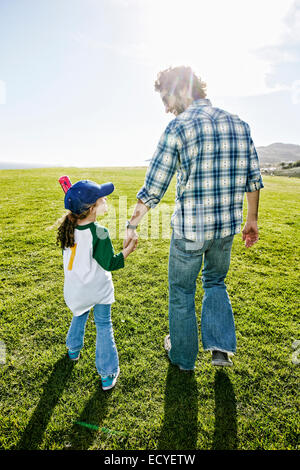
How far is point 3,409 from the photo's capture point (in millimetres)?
2182

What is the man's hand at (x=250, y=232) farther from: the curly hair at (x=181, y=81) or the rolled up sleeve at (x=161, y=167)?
the curly hair at (x=181, y=81)

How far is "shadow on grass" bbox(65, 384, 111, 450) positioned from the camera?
76.3 inches

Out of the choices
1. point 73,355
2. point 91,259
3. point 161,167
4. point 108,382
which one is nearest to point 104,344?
point 108,382

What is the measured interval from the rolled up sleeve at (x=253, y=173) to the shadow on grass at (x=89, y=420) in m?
2.36

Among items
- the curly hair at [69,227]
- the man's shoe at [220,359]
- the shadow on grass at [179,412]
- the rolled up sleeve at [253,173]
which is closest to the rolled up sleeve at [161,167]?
the curly hair at [69,227]

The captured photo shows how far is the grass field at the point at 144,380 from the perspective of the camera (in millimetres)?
2002

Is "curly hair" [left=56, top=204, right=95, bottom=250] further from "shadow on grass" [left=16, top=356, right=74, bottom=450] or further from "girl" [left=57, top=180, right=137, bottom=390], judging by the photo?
"shadow on grass" [left=16, top=356, right=74, bottom=450]

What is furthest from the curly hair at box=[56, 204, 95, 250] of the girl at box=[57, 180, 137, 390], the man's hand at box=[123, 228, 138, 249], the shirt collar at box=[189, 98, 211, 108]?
the shirt collar at box=[189, 98, 211, 108]

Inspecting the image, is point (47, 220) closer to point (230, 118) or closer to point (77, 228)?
point (77, 228)

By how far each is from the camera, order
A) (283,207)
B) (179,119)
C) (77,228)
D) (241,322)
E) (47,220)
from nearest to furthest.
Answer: (179,119), (77,228), (241,322), (47,220), (283,207)

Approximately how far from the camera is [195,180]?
191 centimetres

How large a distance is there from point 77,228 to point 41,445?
1.75m

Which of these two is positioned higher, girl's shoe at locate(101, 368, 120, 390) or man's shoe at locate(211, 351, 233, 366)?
man's shoe at locate(211, 351, 233, 366)
